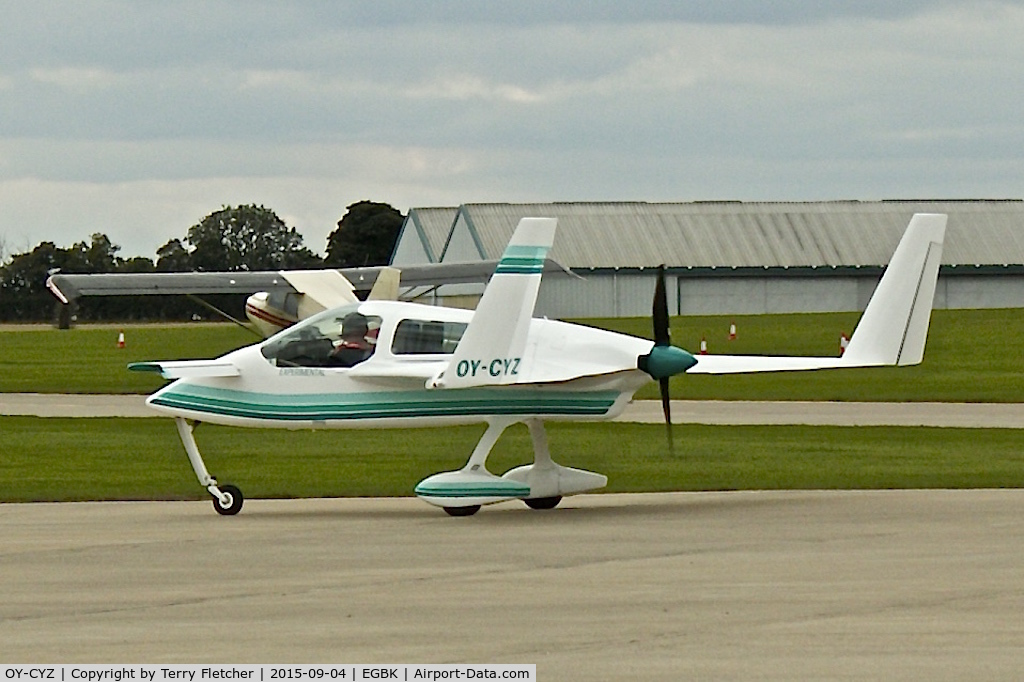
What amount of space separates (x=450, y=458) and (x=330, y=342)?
6.75 metres

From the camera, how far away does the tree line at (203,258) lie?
4537 inches

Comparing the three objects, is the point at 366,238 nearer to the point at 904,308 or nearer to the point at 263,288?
the point at 263,288

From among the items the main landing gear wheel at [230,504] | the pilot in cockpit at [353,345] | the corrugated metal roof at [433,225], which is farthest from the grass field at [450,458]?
the corrugated metal roof at [433,225]

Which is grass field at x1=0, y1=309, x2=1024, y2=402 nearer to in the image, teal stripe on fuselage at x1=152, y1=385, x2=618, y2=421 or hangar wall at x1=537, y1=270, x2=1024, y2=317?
hangar wall at x1=537, y1=270, x2=1024, y2=317

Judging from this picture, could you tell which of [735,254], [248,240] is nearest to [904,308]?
[735,254]

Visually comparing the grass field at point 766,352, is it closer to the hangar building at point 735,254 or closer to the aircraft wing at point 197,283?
the aircraft wing at point 197,283

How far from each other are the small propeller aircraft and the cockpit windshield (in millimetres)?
10

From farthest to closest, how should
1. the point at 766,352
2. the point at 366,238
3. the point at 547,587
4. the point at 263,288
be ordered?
the point at 366,238, the point at 766,352, the point at 263,288, the point at 547,587

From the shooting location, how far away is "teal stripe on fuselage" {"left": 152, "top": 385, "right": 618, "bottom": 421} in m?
17.4

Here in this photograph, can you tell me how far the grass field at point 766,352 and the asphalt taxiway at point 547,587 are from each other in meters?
24.3

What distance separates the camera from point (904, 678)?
8906mm

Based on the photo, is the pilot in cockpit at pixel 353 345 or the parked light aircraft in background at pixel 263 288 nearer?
the pilot in cockpit at pixel 353 345

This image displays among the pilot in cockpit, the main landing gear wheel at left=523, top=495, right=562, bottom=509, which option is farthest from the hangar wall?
the pilot in cockpit

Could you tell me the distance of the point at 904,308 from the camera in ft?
58.9
